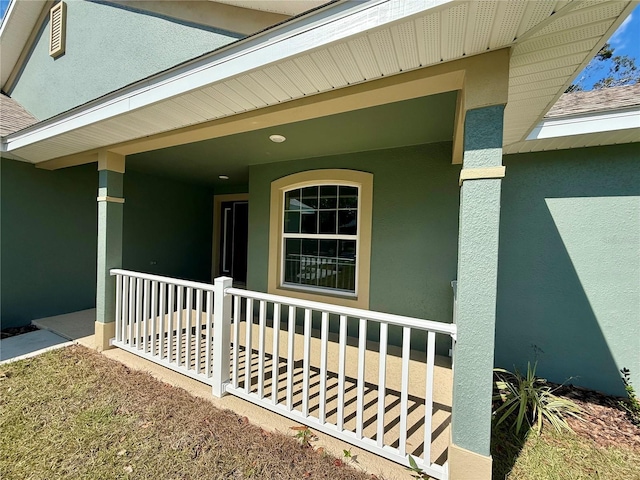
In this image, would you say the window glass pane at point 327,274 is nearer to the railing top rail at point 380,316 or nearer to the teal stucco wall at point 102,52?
the railing top rail at point 380,316

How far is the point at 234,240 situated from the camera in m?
7.69

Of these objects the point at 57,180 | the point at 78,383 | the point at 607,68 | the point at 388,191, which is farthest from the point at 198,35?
the point at 607,68

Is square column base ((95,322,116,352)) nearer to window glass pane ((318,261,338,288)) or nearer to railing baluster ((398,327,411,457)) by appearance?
window glass pane ((318,261,338,288))

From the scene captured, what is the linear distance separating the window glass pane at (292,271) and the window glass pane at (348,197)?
4.31ft

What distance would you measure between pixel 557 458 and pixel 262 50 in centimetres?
363

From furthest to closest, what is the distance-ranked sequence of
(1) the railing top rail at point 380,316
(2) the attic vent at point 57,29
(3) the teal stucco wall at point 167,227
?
(3) the teal stucco wall at point 167,227, (2) the attic vent at point 57,29, (1) the railing top rail at point 380,316

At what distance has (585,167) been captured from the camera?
3.14m

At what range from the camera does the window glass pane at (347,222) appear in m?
4.45

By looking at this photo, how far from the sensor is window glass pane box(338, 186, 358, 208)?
446 cm

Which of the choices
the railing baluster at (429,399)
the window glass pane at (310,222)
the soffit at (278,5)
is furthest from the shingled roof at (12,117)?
the railing baluster at (429,399)

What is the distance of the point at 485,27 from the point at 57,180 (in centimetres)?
634

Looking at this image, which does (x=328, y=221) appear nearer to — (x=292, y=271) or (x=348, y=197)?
(x=348, y=197)

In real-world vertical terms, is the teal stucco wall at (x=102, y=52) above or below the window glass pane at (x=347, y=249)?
above

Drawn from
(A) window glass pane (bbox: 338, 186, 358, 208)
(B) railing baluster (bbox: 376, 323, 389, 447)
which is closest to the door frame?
(A) window glass pane (bbox: 338, 186, 358, 208)
